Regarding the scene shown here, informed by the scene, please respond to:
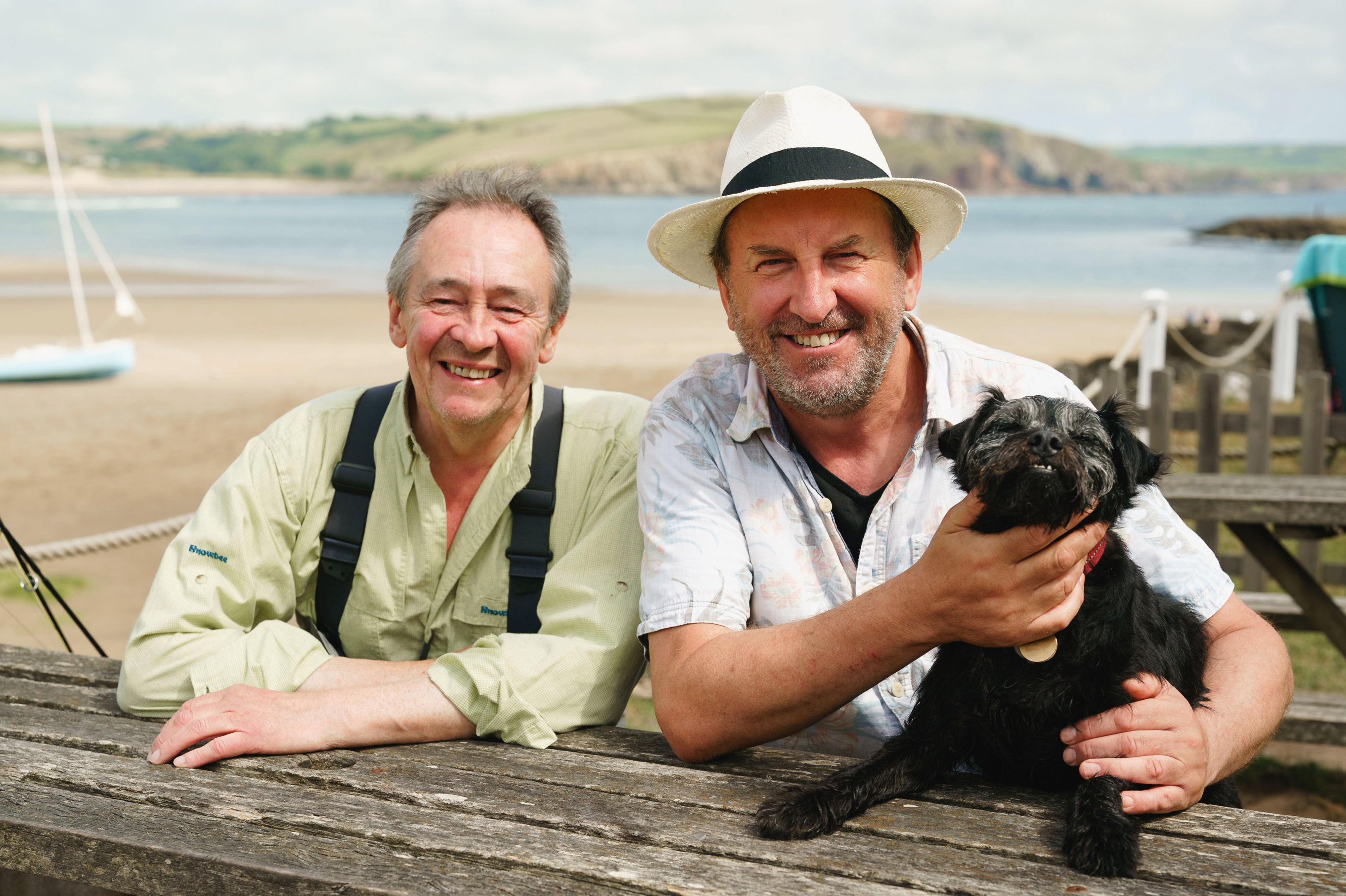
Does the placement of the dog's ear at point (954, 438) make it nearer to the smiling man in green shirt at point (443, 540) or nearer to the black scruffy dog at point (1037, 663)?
the black scruffy dog at point (1037, 663)

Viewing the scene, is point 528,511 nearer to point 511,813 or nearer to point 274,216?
point 511,813

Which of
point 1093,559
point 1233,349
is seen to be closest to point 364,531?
point 1093,559

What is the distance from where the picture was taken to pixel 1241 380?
13820 mm

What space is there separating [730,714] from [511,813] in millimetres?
519

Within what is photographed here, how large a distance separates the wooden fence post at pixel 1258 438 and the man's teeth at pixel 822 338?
561 centimetres

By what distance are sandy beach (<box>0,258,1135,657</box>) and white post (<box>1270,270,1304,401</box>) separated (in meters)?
4.58

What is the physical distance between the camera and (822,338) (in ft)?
8.91

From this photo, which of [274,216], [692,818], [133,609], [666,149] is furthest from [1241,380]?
[666,149]

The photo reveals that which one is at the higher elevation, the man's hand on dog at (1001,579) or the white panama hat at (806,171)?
the white panama hat at (806,171)

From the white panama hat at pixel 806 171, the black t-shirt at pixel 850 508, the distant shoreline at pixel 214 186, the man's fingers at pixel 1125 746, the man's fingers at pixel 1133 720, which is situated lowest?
the man's fingers at pixel 1125 746

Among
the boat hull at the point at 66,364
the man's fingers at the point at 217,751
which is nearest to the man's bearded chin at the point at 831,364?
the man's fingers at the point at 217,751

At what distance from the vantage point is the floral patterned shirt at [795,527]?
259cm

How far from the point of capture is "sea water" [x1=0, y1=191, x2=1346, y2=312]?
33.5 m

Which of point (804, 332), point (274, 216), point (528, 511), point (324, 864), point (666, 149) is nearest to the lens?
point (324, 864)
